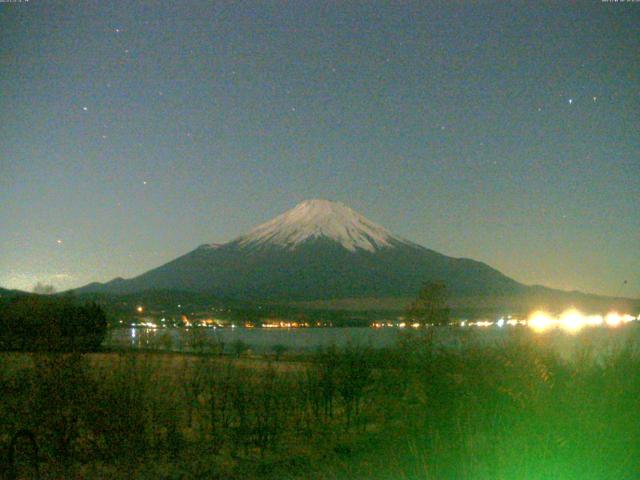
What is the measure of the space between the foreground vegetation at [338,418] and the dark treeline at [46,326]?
431 mm

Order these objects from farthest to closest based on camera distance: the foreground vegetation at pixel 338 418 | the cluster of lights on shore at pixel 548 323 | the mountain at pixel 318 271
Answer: the mountain at pixel 318 271 → the cluster of lights on shore at pixel 548 323 → the foreground vegetation at pixel 338 418

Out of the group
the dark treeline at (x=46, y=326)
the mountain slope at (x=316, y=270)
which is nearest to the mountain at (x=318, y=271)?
the mountain slope at (x=316, y=270)

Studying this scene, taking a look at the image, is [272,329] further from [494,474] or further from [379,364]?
[494,474]

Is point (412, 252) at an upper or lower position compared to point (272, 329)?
upper

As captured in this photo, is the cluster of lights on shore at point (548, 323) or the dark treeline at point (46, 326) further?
the cluster of lights on shore at point (548, 323)

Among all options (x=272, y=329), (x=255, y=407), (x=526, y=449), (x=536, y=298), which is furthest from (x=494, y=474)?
(x=536, y=298)

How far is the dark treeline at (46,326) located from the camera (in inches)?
415

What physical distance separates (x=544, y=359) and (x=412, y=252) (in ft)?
350

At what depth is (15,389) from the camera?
33.4 ft

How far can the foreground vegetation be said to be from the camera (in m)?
8.00

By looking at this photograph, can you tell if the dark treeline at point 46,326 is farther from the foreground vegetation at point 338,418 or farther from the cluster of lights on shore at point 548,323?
the cluster of lights on shore at point 548,323

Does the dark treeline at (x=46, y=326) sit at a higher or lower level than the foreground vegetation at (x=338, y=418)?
higher

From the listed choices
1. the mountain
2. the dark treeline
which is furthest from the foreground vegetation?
the mountain

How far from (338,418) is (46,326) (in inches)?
192
